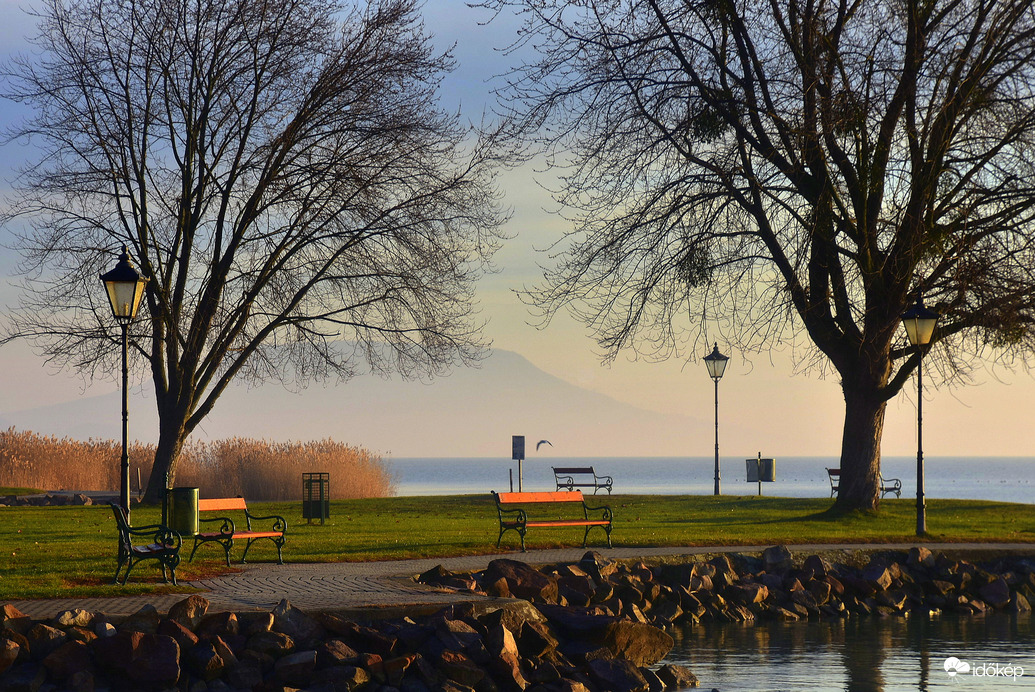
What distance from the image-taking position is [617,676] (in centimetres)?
1085

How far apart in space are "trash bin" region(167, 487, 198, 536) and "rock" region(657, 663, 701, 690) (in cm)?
657

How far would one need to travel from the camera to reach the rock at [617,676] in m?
10.7

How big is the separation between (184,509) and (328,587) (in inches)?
127

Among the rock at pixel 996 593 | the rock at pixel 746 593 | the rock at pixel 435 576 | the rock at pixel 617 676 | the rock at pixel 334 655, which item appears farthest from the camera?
the rock at pixel 996 593

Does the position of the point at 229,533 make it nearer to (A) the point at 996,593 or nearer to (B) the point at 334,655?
(B) the point at 334,655

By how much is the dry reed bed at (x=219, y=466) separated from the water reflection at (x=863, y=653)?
18.9m

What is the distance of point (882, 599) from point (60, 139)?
76.8ft

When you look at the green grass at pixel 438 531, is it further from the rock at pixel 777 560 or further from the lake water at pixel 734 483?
the lake water at pixel 734 483

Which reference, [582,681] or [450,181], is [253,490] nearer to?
[450,181]

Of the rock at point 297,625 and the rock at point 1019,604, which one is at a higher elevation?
the rock at point 297,625

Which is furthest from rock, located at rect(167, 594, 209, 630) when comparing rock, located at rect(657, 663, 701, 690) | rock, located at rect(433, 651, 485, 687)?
rock, located at rect(657, 663, 701, 690)

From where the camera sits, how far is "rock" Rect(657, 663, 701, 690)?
36.2 feet

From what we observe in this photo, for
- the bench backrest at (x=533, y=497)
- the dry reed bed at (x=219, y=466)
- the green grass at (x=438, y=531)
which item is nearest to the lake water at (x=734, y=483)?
the dry reed bed at (x=219, y=466)

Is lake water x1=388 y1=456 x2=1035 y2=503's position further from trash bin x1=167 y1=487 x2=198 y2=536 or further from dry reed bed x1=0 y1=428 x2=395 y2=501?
trash bin x1=167 y1=487 x2=198 y2=536
